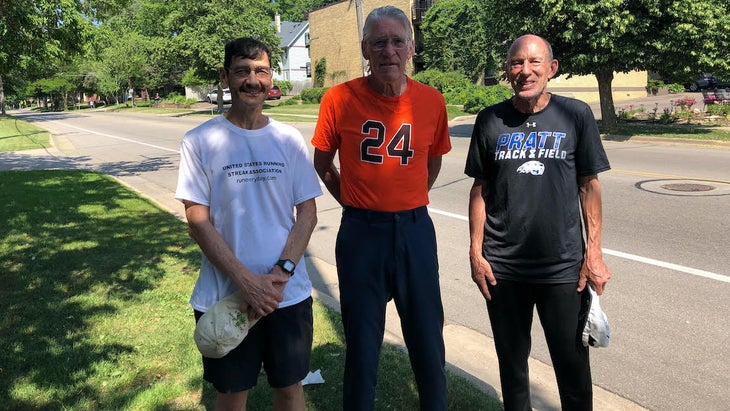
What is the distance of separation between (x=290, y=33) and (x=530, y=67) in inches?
2806

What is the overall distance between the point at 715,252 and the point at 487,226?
4.41 metres

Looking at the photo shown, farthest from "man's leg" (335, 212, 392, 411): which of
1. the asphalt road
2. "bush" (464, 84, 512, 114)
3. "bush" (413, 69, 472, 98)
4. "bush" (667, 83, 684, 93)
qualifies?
"bush" (667, 83, 684, 93)

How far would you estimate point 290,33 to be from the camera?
230ft

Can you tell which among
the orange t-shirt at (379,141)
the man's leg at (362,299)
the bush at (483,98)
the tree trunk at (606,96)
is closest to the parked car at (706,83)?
the bush at (483,98)

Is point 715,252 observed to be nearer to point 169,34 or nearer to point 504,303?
point 504,303

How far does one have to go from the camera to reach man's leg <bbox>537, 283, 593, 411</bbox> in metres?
2.56

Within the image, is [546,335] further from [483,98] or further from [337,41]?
[337,41]

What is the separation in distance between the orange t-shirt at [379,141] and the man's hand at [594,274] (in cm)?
78

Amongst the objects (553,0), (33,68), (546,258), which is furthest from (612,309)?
(553,0)

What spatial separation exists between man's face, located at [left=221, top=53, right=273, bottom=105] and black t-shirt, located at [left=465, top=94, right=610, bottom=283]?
107 centimetres

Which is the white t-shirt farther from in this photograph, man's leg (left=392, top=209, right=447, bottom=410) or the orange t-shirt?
man's leg (left=392, top=209, right=447, bottom=410)

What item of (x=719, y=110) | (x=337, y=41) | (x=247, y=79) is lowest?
(x=719, y=110)

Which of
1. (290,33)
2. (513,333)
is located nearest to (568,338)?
(513,333)

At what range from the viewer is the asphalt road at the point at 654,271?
12.0 ft
